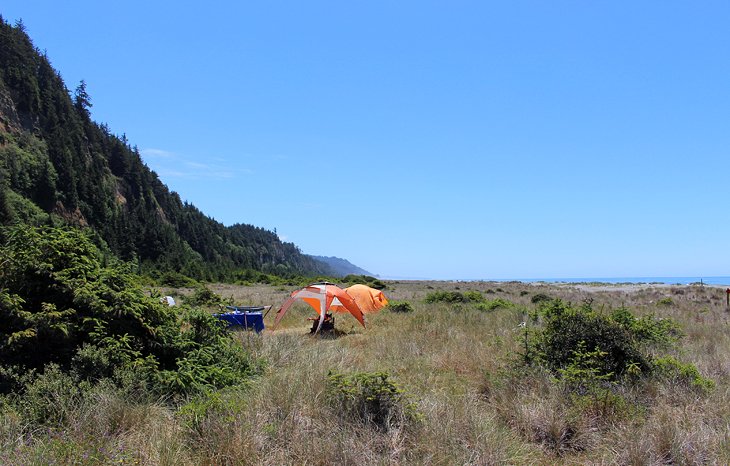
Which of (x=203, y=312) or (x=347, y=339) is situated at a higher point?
(x=203, y=312)

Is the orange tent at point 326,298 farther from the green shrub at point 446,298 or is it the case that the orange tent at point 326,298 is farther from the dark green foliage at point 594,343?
the green shrub at point 446,298

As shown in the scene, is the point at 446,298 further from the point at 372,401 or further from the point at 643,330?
the point at 372,401

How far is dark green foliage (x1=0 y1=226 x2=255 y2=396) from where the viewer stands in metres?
5.10

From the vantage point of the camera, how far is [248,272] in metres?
77.6

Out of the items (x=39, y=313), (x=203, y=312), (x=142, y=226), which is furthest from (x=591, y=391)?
(x=142, y=226)

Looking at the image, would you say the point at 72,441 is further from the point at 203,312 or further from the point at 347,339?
the point at 347,339

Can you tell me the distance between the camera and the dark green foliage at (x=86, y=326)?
5.10 metres

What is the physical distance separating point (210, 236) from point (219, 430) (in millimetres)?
108953

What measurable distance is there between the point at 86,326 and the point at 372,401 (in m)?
3.42

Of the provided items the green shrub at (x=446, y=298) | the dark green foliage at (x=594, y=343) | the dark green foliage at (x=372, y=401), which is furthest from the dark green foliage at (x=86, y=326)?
the green shrub at (x=446, y=298)

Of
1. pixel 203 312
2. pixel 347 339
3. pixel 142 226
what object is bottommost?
pixel 347 339

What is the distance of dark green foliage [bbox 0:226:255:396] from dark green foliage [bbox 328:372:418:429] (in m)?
1.61

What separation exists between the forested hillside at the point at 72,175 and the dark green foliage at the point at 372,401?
5331cm

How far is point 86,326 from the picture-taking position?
545 centimetres
